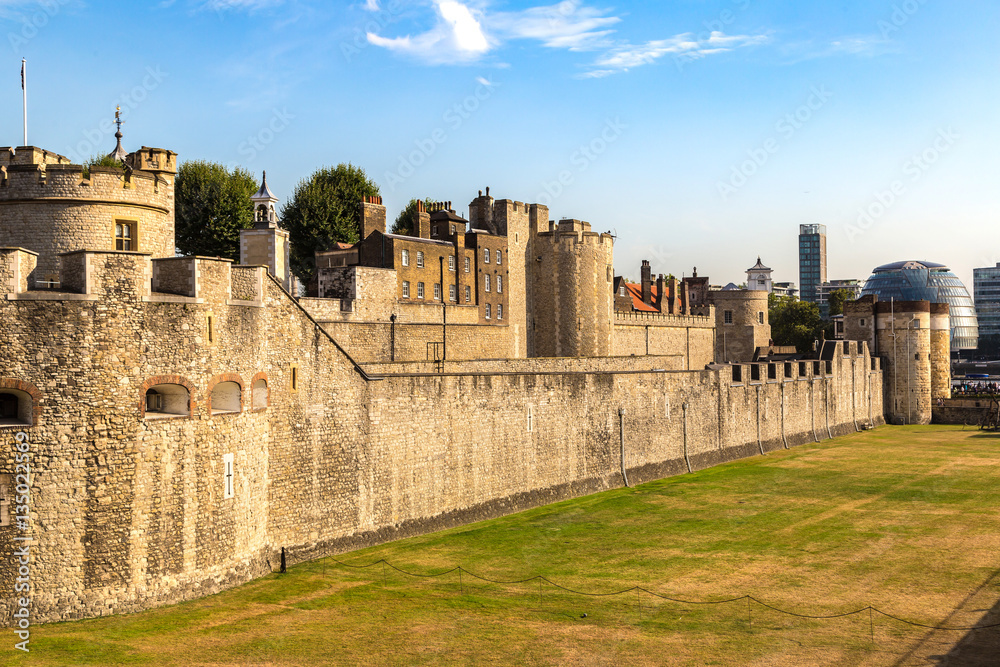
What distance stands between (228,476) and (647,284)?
217 ft

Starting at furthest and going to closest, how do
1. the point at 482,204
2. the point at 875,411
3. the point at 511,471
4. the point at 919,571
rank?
the point at 875,411
the point at 482,204
the point at 511,471
the point at 919,571

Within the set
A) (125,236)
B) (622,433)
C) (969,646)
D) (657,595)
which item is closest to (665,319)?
(622,433)

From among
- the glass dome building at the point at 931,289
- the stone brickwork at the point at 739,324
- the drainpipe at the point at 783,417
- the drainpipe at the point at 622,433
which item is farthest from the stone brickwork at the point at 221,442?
the glass dome building at the point at 931,289

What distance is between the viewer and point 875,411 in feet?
225

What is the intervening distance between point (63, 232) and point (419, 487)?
12185 mm

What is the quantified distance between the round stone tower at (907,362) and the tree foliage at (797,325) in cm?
4288

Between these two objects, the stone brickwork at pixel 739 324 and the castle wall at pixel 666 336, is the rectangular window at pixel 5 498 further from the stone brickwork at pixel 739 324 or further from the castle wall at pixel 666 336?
the stone brickwork at pixel 739 324

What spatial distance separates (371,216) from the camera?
51219 mm

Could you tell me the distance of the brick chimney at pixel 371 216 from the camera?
5059cm

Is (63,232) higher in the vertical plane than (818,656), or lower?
higher

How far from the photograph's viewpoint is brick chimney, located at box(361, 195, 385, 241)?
166 ft

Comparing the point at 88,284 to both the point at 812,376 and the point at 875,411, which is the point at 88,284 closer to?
the point at 812,376

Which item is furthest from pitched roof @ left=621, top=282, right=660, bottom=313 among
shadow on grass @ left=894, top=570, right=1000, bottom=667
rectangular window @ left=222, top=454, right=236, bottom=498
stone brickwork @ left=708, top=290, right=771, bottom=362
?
rectangular window @ left=222, top=454, right=236, bottom=498

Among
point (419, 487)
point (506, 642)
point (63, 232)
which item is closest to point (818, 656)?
point (506, 642)
